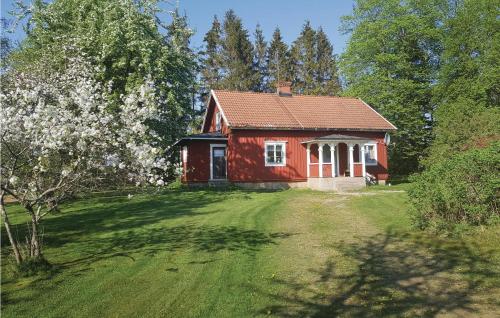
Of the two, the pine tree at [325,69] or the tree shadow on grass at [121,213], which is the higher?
the pine tree at [325,69]

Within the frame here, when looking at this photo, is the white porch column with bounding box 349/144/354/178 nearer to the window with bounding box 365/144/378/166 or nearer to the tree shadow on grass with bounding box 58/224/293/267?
the window with bounding box 365/144/378/166

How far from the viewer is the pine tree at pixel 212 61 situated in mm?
51438

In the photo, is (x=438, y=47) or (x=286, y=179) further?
(x=438, y=47)

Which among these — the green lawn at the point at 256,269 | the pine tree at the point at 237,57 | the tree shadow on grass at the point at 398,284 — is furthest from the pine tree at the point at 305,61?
the tree shadow on grass at the point at 398,284

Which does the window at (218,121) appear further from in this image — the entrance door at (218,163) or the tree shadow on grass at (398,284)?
the tree shadow on grass at (398,284)

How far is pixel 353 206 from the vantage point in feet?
48.8

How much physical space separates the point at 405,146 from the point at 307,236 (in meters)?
28.1

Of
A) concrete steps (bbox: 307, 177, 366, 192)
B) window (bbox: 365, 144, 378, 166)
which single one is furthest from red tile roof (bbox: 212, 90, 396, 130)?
concrete steps (bbox: 307, 177, 366, 192)

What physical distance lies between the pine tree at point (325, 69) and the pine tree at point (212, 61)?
13.2 metres

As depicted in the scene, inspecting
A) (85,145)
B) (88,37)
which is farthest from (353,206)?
(88,37)

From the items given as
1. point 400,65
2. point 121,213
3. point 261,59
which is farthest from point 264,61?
point 121,213

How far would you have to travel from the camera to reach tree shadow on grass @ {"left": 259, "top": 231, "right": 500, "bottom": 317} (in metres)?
5.79

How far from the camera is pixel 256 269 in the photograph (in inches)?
302

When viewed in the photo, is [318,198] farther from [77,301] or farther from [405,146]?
[405,146]
